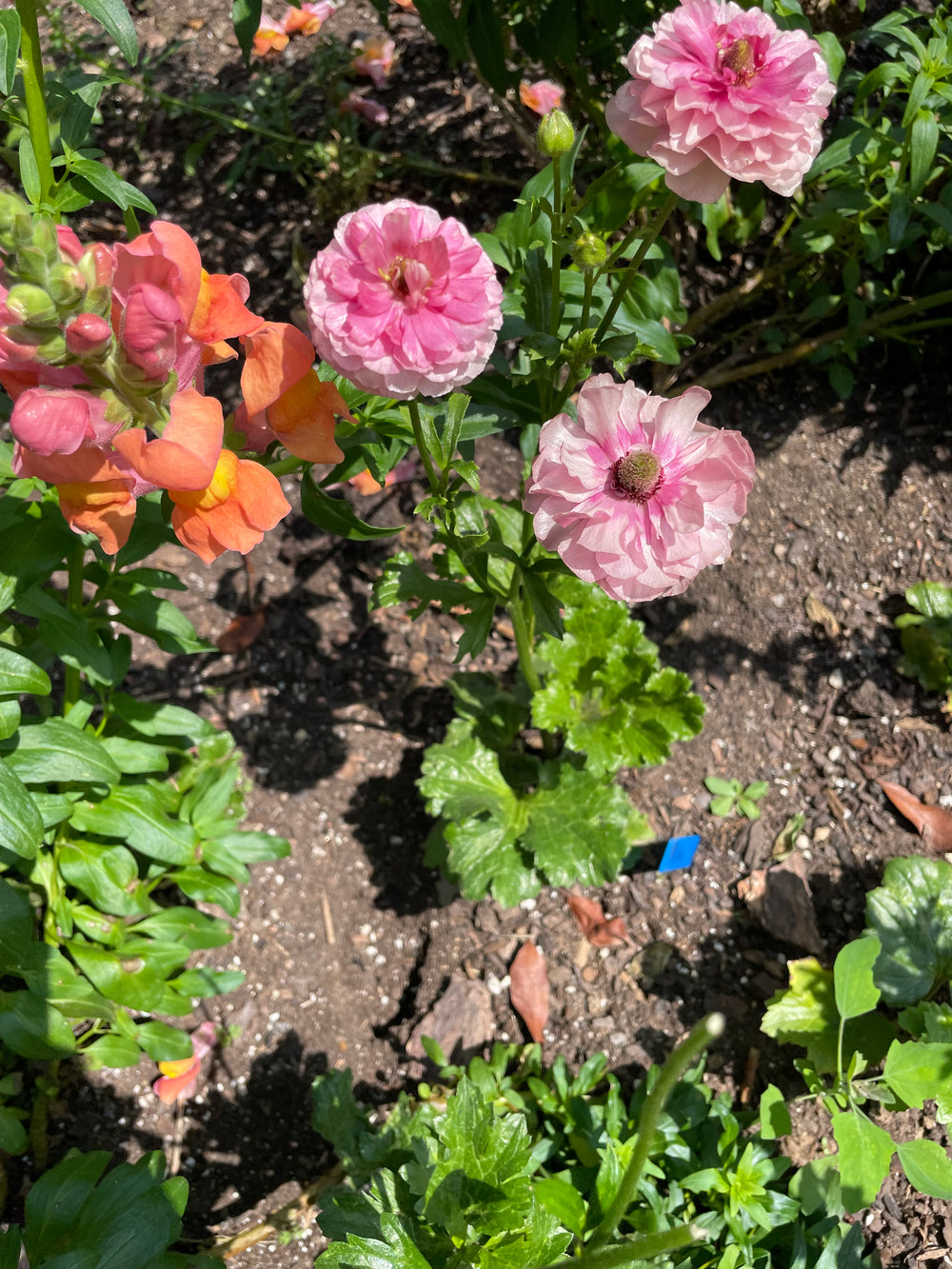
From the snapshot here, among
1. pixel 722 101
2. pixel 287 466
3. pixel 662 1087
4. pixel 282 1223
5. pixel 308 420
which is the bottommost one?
pixel 282 1223

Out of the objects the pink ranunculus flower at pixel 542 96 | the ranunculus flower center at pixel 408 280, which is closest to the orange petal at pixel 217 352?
the ranunculus flower center at pixel 408 280

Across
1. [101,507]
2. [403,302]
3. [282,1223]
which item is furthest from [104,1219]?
[403,302]

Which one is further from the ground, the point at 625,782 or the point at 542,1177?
the point at 625,782

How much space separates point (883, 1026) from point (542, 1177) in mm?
802

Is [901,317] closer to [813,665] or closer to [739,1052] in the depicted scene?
[813,665]

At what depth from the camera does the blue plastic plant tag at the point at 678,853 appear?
2.38 metres

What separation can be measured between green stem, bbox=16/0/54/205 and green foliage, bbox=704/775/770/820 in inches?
76.9

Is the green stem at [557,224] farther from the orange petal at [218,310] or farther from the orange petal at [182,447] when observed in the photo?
the orange petal at [182,447]

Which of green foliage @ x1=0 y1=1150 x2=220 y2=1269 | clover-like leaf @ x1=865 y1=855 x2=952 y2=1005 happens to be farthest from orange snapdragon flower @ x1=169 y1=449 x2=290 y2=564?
clover-like leaf @ x1=865 y1=855 x2=952 y2=1005

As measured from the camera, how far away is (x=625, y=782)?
2541mm

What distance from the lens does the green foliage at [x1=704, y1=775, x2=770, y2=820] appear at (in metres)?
2.45

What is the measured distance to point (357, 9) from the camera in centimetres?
352

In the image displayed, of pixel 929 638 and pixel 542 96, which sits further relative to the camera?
pixel 542 96

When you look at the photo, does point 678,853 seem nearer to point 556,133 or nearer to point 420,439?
point 420,439
